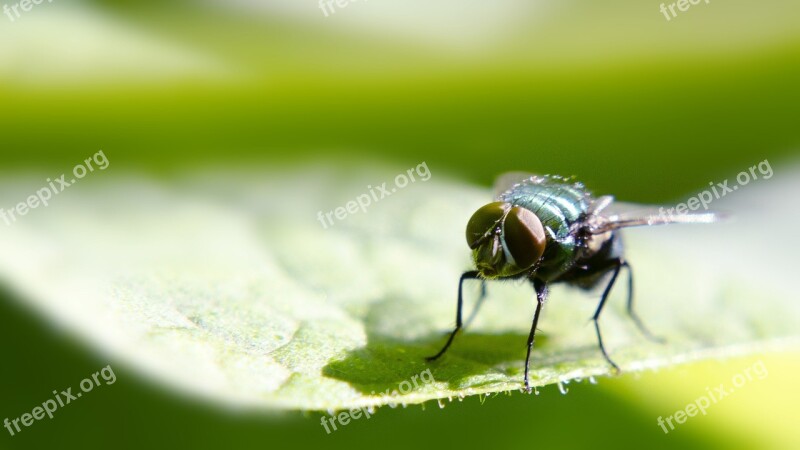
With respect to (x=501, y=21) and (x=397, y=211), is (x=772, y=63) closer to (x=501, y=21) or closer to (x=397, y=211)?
(x=501, y=21)

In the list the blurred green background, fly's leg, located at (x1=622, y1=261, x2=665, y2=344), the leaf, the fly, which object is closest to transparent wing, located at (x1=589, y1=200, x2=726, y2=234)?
the fly

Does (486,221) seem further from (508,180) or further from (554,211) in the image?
(508,180)

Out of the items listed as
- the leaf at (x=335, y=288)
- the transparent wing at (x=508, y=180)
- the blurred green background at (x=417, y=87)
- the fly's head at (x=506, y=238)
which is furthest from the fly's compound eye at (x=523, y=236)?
the blurred green background at (x=417, y=87)

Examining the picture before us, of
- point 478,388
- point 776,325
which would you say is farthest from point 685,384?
point 478,388

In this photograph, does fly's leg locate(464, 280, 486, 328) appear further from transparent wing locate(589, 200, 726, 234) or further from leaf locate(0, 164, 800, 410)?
transparent wing locate(589, 200, 726, 234)

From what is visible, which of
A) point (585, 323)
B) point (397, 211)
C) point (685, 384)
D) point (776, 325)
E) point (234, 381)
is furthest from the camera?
point (397, 211)

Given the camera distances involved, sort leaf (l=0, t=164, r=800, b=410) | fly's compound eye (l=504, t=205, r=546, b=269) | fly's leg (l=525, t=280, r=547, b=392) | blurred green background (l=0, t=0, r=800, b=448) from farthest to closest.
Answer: blurred green background (l=0, t=0, r=800, b=448), fly's leg (l=525, t=280, r=547, b=392), fly's compound eye (l=504, t=205, r=546, b=269), leaf (l=0, t=164, r=800, b=410)
